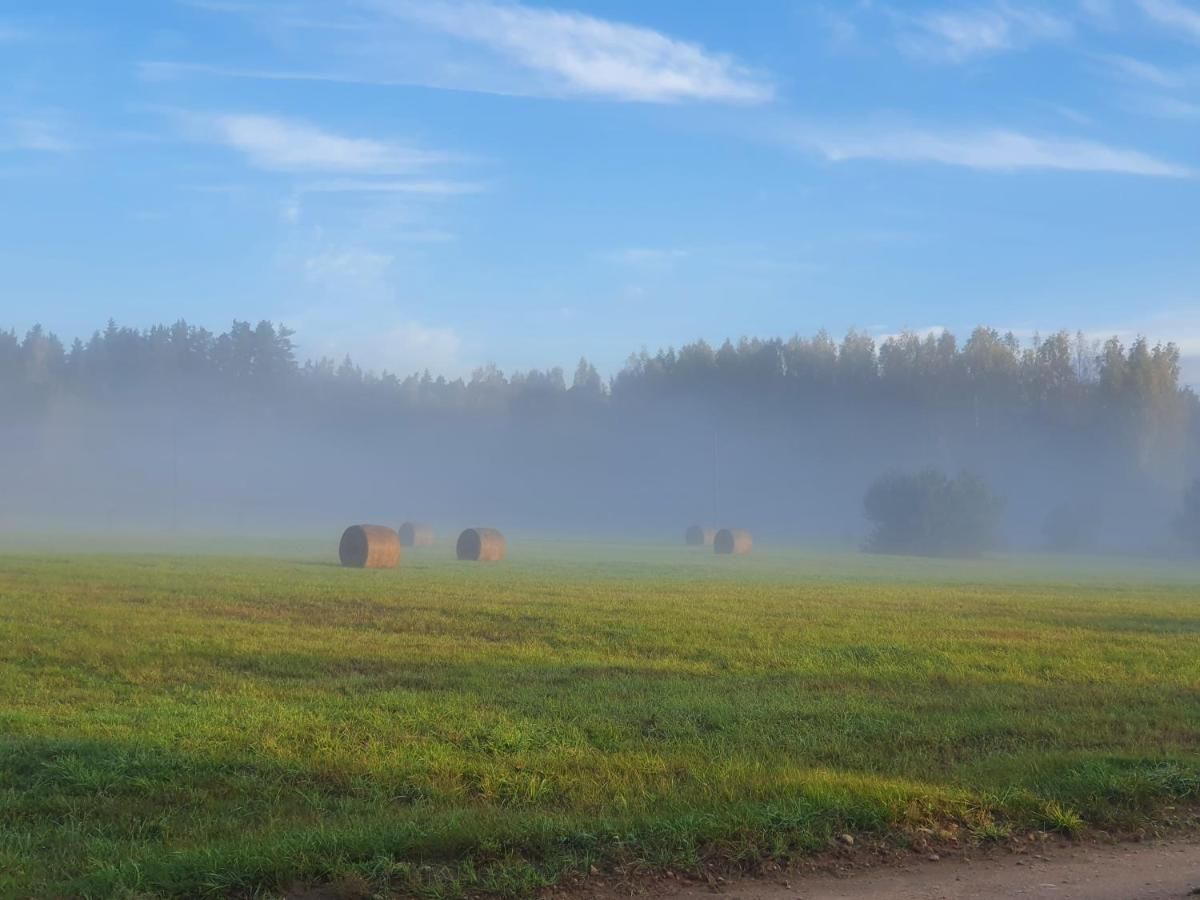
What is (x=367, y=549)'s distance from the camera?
3922cm

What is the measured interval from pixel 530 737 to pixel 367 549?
29.9 m

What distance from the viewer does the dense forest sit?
107 meters

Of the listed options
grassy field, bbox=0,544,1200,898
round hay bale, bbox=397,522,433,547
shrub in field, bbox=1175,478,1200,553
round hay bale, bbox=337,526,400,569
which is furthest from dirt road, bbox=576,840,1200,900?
shrub in field, bbox=1175,478,1200,553

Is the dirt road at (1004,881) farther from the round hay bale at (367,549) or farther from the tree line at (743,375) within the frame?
the tree line at (743,375)

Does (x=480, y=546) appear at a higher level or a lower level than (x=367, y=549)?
lower

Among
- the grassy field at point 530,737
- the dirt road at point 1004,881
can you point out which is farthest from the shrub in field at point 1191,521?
the dirt road at point 1004,881

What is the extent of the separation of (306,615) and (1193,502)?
73069mm

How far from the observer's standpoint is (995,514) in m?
74.7

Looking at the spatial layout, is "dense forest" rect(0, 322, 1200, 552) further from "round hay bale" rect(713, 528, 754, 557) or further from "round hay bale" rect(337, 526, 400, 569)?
"round hay bale" rect(337, 526, 400, 569)

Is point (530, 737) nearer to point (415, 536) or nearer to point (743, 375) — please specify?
point (415, 536)

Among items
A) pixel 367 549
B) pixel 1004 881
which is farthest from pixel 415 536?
pixel 1004 881

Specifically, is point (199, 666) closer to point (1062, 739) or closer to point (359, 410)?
point (1062, 739)

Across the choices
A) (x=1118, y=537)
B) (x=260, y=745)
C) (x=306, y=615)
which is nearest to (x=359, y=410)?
(x=1118, y=537)

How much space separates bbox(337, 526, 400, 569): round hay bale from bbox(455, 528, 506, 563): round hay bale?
358 inches
